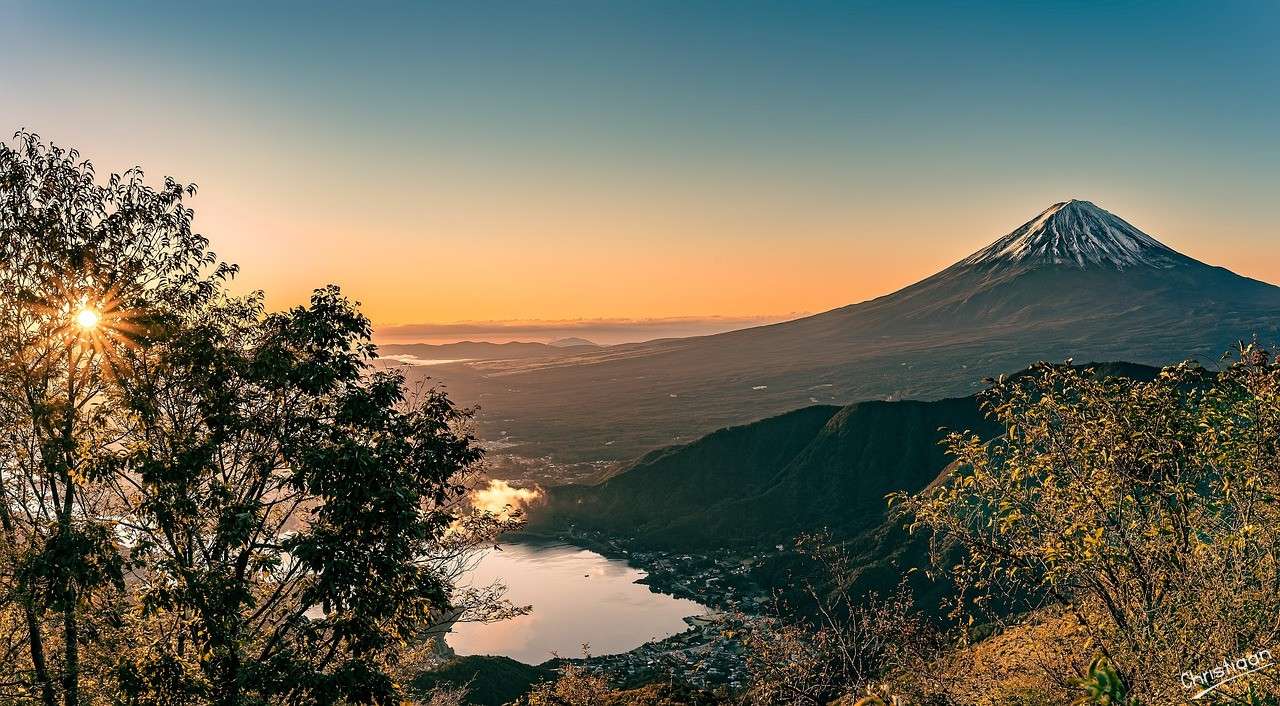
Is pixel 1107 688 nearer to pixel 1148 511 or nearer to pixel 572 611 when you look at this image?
pixel 1148 511

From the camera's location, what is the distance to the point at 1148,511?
1255 centimetres

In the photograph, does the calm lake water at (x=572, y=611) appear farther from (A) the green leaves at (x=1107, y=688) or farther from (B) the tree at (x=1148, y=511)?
(A) the green leaves at (x=1107, y=688)

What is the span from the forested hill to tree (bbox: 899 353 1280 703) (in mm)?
93966

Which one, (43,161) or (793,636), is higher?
(43,161)

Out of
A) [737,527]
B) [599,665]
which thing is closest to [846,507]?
[737,527]

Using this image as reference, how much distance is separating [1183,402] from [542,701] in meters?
29.2

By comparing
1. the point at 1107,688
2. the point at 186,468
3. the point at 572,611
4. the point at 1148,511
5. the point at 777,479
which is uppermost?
the point at 186,468

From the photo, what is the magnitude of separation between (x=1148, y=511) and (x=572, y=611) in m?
94.5

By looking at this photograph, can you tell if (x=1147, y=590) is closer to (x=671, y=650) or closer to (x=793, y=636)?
(x=793, y=636)

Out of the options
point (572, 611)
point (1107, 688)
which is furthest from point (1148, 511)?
point (572, 611)

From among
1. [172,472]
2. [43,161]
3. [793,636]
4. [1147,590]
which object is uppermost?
[43,161]

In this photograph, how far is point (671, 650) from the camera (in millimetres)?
71500

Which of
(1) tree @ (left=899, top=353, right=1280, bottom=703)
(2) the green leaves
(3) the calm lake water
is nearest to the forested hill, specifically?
(3) the calm lake water

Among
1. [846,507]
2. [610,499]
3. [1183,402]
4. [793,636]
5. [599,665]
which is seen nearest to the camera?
[1183,402]
